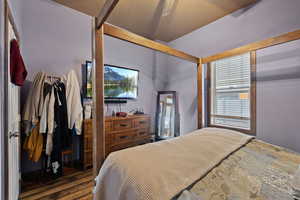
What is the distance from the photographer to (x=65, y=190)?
176 centimetres

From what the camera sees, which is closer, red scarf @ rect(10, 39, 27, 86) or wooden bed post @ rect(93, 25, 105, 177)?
wooden bed post @ rect(93, 25, 105, 177)

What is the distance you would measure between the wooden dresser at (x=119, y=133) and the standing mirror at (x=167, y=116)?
1.54 feet

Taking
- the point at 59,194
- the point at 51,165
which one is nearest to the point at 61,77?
the point at 51,165

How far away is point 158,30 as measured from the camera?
3.07m

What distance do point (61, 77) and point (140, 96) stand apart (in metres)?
1.72

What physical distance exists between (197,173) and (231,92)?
6.93ft

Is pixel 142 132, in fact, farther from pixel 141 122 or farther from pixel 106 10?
pixel 106 10

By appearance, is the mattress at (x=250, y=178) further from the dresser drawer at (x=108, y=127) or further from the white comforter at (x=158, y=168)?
the dresser drawer at (x=108, y=127)

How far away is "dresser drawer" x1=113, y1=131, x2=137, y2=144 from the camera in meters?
2.50

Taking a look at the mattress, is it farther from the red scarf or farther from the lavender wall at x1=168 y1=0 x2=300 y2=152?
the red scarf

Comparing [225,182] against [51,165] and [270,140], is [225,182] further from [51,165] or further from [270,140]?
[51,165]

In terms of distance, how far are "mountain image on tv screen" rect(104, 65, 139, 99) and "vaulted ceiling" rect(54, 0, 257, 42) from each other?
0.99 metres

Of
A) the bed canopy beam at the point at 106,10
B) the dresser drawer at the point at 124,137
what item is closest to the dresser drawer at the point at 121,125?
the dresser drawer at the point at 124,137

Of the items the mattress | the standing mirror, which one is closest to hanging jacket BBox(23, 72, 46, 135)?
the mattress
